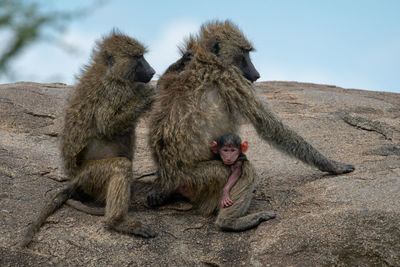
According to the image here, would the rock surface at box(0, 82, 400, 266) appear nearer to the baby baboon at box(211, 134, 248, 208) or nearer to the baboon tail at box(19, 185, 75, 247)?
the baboon tail at box(19, 185, 75, 247)

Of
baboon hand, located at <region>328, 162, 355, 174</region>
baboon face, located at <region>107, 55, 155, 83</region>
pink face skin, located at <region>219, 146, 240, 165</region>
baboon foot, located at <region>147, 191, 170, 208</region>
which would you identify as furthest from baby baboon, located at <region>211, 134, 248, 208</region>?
baboon hand, located at <region>328, 162, 355, 174</region>

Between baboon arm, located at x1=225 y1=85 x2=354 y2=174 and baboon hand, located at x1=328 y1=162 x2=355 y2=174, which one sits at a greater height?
baboon arm, located at x1=225 y1=85 x2=354 y2=174

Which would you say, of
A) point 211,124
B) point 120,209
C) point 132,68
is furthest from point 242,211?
point 132,68

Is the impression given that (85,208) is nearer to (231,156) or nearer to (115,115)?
(115,115)

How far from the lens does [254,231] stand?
4965mm

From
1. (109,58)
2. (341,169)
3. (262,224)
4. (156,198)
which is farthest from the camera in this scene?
(341,169)

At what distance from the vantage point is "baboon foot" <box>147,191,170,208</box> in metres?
5.47

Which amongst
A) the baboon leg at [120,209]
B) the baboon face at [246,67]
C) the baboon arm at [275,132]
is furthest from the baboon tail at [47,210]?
the baboon face at [246,67]

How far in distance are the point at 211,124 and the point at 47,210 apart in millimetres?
1844

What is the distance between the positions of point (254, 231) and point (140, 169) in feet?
7.25

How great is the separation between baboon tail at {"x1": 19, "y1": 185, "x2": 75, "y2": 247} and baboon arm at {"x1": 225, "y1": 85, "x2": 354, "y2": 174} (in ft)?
6.60

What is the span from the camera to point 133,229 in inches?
192

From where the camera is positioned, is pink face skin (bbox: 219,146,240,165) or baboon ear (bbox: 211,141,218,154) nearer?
pink face skin (bbox: 219,146,240,165)

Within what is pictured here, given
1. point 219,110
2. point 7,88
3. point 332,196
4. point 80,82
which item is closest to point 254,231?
point 332,196
